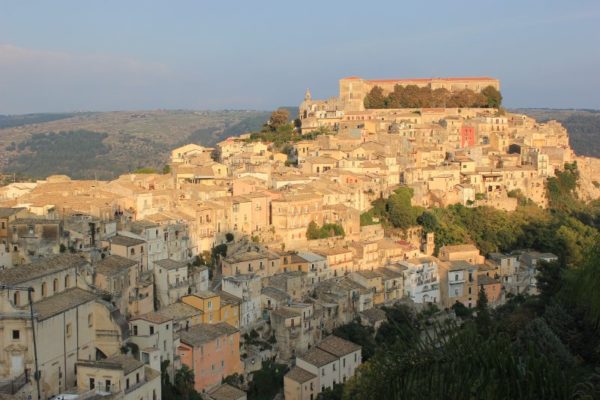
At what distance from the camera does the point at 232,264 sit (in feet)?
84.1

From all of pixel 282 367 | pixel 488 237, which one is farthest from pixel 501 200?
pixel 282 367

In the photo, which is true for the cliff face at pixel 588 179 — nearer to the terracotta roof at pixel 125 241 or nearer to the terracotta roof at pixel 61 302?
the terracotta roof at pixel 125 241

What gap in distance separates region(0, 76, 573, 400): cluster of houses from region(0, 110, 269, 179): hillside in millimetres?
36798

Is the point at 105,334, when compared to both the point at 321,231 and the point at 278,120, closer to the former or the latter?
the point at 321,231

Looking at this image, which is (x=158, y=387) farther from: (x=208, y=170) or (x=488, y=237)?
(x=488, y=237)

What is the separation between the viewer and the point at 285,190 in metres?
32.8

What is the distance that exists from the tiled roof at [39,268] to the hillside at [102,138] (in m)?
50.3

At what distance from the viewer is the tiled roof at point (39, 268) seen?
56.7 feet

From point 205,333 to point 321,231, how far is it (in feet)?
34.0

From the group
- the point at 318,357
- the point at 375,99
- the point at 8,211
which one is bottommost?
the point at 318,357

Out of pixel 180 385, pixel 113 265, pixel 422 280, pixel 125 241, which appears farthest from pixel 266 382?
pixel 422 280

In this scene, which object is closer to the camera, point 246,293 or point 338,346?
point 338,346

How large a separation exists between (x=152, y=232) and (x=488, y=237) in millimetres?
17144

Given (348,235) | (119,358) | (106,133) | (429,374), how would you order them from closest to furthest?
(429,374) → (119,358) → (348,235) → (106,133)
